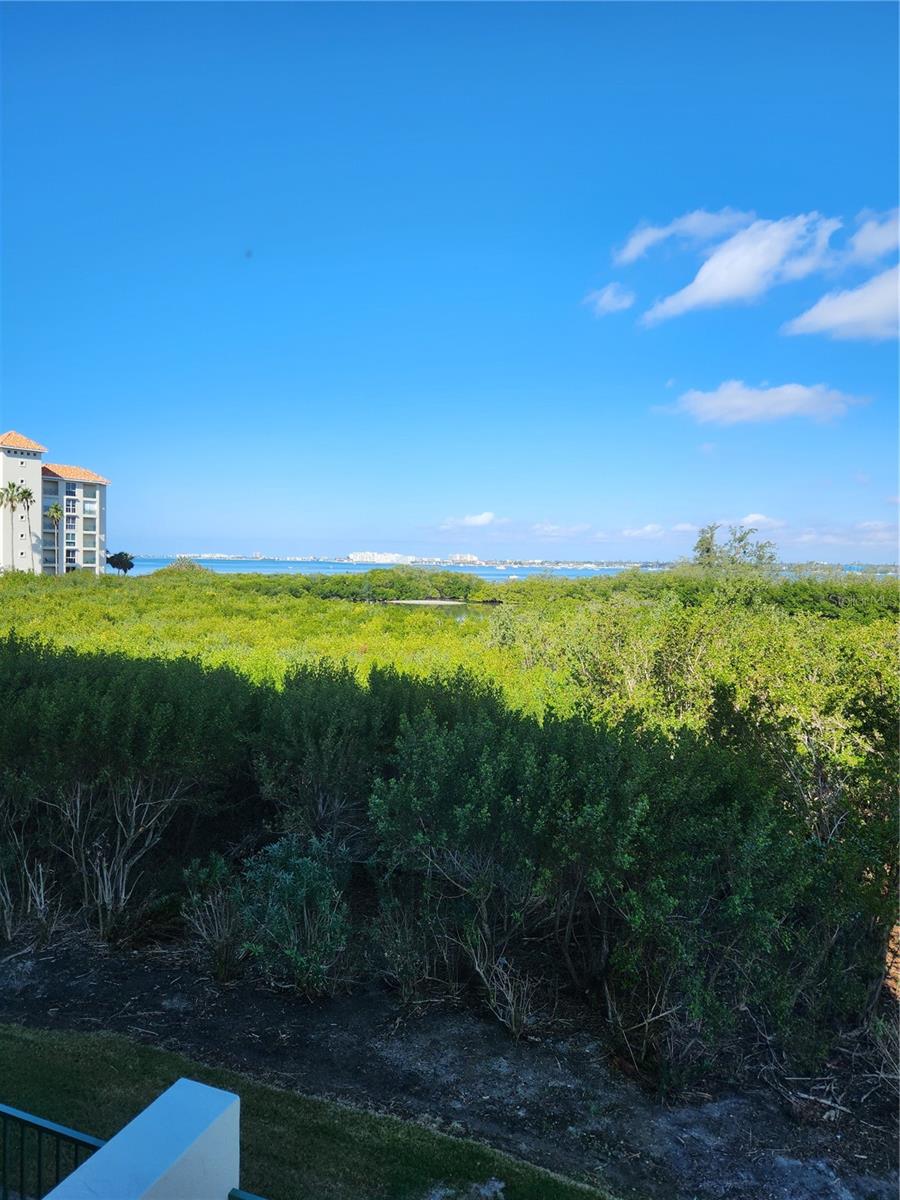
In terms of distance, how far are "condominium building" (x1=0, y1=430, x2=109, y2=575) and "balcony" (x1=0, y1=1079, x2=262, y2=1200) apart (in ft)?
213

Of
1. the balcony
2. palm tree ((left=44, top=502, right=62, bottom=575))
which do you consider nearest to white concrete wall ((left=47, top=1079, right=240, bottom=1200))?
the balcony

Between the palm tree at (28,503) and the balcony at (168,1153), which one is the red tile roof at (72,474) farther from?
the balcony at (168,1153)

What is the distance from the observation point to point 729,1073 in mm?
4594

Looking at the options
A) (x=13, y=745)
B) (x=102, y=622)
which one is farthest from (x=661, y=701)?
(x=102, y=622)

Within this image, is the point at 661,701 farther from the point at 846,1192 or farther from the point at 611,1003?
the point at 846,1192

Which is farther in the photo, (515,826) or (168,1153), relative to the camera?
(515,826)

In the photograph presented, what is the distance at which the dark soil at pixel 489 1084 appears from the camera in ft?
12.7

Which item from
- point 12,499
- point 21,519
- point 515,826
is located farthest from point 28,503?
point 515,826

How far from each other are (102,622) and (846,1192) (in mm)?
23240

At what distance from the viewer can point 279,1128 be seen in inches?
160

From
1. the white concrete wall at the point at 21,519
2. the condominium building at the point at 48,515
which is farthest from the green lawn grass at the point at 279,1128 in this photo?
the white concrete wall at the point at 21,519

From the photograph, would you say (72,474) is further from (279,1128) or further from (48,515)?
(279,1128)

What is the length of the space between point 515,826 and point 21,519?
73.7 metres

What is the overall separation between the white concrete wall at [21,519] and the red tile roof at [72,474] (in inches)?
212
